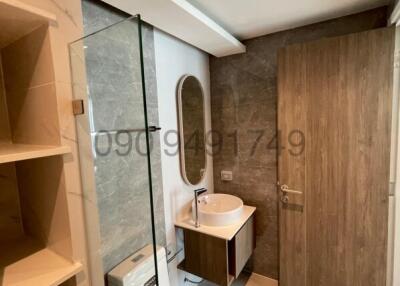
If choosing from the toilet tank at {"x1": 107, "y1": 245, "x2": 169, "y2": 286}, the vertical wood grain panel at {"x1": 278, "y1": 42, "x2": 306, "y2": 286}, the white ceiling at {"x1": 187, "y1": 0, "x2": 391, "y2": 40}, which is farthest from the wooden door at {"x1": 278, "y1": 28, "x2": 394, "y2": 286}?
the toilet tank at {"x1": 107, "y1": 245, "x2": 169, "y2": 286}

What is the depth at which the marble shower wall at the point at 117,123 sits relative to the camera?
0.83 m

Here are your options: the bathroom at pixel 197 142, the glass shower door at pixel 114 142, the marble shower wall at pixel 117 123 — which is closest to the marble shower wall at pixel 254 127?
the bathroom at pixel 197 142

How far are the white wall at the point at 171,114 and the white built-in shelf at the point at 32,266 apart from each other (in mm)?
1052

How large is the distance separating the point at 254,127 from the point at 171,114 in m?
0.83

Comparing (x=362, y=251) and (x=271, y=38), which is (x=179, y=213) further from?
(x=271, y=38)

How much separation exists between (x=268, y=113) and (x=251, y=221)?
40.7 inches

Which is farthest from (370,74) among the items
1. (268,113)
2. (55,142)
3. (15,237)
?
(15,237)

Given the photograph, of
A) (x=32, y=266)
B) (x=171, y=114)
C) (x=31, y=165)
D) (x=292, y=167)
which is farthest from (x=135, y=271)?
(x=292, y=167)

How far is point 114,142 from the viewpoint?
117 centimetres

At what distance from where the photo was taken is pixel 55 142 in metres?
0.72

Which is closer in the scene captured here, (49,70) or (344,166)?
(49,70)

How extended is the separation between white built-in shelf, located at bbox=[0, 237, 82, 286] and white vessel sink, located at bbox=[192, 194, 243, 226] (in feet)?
4.09

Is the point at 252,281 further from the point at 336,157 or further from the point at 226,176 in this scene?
the point at 336,157

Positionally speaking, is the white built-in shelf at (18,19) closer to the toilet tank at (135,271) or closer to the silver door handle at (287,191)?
the toilet tank at (135,271)
